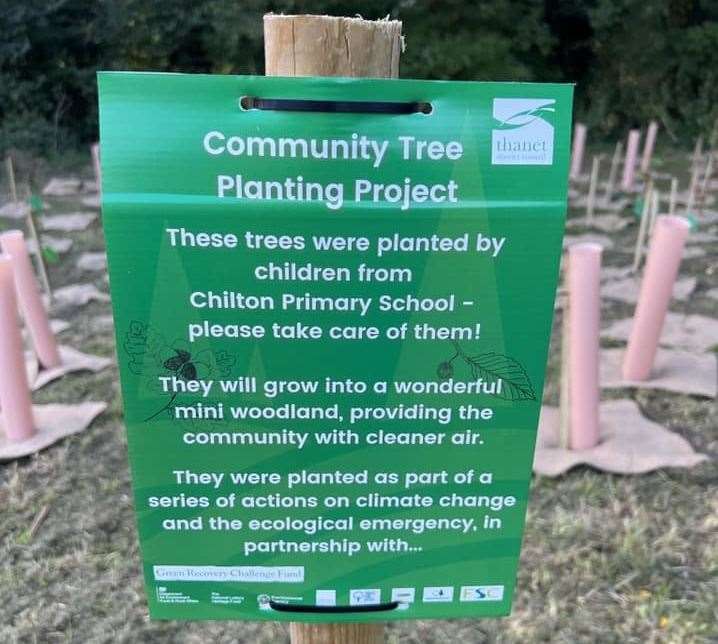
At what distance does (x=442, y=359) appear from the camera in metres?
1.04

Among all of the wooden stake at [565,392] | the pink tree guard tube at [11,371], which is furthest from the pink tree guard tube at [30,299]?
the wooden stake at [565,392]

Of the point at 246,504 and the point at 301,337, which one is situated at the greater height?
the point at 301,337

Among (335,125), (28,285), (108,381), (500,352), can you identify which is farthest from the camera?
(108,381)

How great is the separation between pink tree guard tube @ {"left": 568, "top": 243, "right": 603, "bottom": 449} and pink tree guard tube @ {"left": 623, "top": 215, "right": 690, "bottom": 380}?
518mm

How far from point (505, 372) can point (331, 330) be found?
25cm

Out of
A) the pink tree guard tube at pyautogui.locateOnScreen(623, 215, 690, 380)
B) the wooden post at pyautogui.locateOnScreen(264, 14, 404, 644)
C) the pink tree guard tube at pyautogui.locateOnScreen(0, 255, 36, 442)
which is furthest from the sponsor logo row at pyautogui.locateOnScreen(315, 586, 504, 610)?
the pink tree guard tube at pyautogui.locateOnScreen(623, 215, 690, 380)

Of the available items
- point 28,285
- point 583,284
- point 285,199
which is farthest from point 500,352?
point 28,285

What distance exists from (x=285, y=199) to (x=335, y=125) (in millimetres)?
113

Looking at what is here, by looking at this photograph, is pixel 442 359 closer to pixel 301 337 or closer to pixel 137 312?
pixel 301 337

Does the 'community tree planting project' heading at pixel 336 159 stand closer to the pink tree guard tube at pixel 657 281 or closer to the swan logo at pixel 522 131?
the swan logo at pixel 522 131

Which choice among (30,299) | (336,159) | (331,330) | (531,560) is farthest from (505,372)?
(30,299)

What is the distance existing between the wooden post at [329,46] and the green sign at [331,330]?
9cm

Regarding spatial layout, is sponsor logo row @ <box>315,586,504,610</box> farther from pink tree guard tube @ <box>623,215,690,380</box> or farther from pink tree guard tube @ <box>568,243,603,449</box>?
pink tree guard tube @ <box>623,215,690,380</box>

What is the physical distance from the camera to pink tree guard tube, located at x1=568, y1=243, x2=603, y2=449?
250 cm
